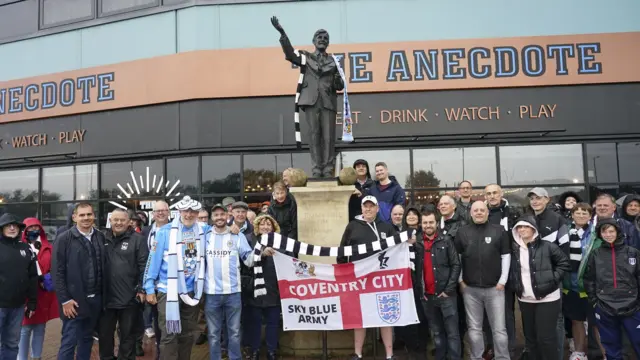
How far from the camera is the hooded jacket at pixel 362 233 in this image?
5.42m

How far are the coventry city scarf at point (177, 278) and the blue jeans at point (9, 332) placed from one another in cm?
188

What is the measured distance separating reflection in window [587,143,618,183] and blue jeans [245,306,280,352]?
10228 mm

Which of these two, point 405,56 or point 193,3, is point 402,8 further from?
point 193,3

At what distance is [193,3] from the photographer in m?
12.8

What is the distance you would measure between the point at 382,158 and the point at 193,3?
6.70 meters

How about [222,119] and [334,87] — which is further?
[222,119]

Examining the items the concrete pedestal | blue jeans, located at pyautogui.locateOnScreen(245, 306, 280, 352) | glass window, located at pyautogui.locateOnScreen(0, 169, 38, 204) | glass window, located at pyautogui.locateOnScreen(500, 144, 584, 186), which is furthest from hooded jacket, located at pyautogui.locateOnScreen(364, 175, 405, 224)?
glass window, located at pyautogui.locateOnScreen(0, 169, 38, 204)

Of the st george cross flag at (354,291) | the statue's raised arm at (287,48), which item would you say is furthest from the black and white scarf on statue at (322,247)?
the statue's raised arm at (287,48)

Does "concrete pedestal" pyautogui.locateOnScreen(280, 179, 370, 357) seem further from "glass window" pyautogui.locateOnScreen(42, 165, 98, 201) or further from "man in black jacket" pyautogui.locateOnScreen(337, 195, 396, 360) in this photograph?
"glass window" pyautogui.locateOnScreen(42, 165, 98, 201)

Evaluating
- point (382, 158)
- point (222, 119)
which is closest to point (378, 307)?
point (382, 158)

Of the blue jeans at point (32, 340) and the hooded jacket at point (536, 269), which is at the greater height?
the hooded jacket at point (536, 269)

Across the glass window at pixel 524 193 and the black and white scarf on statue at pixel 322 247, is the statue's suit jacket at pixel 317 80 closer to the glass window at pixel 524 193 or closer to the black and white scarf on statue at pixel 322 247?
the black and white scarf on statue at pixel 322 247

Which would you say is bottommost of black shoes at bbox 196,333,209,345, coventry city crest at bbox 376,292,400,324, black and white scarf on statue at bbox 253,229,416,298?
black shoes at bbox 196,333,209,345

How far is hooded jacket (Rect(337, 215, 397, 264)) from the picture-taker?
213 inches
